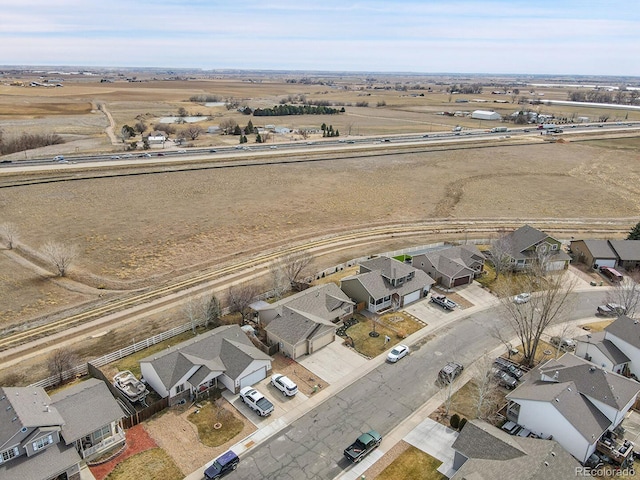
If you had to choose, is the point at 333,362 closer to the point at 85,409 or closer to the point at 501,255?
the point at 85,409

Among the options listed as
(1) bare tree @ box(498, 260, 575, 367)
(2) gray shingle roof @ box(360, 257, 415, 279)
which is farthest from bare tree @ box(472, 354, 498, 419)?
(2) gray shingle roof @ box(360, 257, 415, 279)

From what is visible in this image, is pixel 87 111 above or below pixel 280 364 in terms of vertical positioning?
above

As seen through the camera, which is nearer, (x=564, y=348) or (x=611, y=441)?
(x=611, y=441)

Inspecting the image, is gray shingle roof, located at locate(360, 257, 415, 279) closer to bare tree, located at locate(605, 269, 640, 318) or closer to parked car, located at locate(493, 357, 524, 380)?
parked car, located at locate(493, 357, 524, 380)

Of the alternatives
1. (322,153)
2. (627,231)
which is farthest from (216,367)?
(322,153)

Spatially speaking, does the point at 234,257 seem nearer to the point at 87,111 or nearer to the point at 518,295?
the point at 518,295

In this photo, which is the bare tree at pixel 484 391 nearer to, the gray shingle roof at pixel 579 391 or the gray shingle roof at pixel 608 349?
the gray shingle roof at pixel 579 391

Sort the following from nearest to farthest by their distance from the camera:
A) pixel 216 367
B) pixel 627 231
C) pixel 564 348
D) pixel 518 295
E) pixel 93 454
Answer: pixel 93 454 < pixel 216 367 < pixel 564 348 < pixel 518 295 < pixel 627 231
